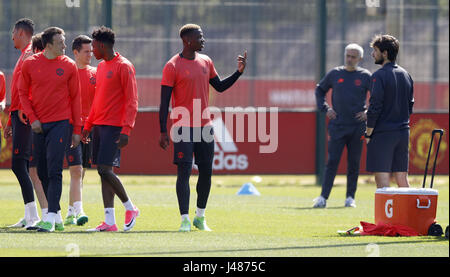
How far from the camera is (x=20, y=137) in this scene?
33.6ft

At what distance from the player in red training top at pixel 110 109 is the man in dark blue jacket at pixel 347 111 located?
4.49m

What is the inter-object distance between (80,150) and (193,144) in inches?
56.8

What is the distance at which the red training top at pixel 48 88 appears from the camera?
9.50m

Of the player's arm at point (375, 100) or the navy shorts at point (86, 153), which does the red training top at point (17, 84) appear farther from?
the player's arm at point (375, 100)

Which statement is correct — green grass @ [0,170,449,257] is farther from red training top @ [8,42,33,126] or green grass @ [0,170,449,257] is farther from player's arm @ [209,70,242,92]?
player's arm @ [209,70,242,92]

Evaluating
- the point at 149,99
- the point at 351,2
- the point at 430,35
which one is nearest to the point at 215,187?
the point at 149,99

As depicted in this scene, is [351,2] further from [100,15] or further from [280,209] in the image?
[280,209]

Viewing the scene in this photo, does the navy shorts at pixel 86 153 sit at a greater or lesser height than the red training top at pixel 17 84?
lesser


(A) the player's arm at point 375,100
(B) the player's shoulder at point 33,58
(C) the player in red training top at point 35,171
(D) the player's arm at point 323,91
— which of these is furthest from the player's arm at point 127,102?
(D) the player's arm at point 323,91

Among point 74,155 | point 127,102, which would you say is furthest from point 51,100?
point 74,155

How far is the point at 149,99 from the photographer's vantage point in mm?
20922

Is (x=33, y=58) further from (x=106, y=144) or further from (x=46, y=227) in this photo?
(x=46, y=227)

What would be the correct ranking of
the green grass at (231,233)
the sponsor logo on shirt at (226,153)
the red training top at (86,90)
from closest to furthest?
the green grass at (231,233), the red training top at (86,90), the sponsor logo on shirt at (226,153)

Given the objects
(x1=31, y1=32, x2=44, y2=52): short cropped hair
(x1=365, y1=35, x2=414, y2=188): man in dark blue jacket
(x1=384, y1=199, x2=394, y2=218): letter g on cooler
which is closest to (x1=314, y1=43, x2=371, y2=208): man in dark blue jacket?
Result: (x1=365, y1=35, x2=414, y2=188): man in dark blue jacket
